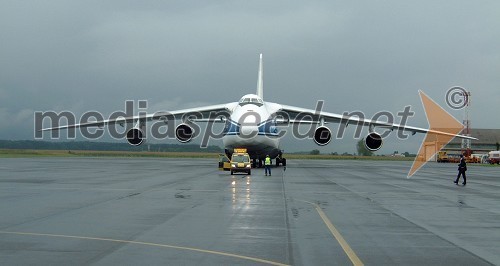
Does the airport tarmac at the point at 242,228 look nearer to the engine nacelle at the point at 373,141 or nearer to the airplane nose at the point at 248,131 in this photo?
the airplane nose at the point at 248,131

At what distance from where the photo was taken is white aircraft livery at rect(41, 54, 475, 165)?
120 feet

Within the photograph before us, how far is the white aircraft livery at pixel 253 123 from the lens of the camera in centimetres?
3662

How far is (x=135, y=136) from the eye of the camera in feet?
138

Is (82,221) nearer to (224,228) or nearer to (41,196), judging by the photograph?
(224,228)

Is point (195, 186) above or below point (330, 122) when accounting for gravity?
below

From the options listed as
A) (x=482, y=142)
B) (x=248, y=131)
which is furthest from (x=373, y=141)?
(x=482, y=142)

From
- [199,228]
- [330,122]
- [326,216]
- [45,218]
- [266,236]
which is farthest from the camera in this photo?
[330,122]

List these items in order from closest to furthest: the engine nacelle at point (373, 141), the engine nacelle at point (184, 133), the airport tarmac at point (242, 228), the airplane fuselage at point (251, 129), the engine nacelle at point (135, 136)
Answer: the airport tarmac at point (242, 228)
the airplane fuselage at point (251, 129)
the engine nacelle at point (184, 133)
the engine nacelle at point (135, 136)
the engine nacelle at point (373, 141)

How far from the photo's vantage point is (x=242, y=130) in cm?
3594

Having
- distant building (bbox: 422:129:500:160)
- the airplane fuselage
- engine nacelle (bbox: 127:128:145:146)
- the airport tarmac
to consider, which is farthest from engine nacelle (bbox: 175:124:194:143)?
distant building (bbox: 422:129:500:160)

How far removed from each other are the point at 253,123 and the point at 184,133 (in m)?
7.65

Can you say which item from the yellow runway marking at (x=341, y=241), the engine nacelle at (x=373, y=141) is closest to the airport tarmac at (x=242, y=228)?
the yellow runway marking at (x=341, y=241)

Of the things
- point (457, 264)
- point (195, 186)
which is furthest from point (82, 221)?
point (195, 186)

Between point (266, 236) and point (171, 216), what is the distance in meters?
3.33
